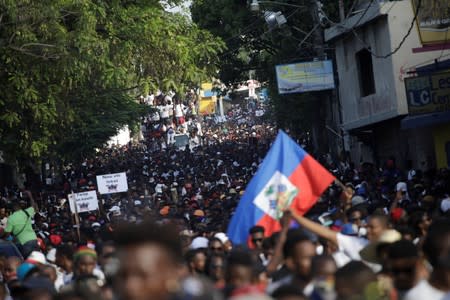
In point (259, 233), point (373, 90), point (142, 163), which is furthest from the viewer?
point (142, 163)

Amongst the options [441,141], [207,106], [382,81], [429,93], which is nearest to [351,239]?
[429,93]

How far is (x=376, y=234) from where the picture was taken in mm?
8641

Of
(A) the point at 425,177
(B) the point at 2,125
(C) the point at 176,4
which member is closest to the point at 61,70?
(B) the point at 2,125

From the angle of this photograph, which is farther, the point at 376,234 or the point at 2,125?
the point at 2,125

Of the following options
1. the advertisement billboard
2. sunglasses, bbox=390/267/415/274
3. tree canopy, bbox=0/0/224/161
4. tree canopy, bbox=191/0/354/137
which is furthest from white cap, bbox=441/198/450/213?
tree canopy, bbox=191/0/354/137

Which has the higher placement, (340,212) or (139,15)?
(139,15)

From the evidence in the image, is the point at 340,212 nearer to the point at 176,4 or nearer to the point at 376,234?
the point at 376,234

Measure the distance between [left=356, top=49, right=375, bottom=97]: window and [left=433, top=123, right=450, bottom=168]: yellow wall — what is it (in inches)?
181

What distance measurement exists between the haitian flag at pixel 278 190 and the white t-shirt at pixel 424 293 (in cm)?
364

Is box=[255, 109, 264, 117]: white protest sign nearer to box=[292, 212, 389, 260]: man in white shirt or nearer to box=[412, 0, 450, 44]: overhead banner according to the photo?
box=[412, 0, 450, 44]: overhead banner

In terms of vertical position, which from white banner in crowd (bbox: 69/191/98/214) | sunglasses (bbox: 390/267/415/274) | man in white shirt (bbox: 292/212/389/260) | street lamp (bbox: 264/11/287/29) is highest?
street lamp (bbox: 264/11/287/29)

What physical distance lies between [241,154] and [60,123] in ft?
87.9

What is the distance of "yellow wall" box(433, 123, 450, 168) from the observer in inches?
1044

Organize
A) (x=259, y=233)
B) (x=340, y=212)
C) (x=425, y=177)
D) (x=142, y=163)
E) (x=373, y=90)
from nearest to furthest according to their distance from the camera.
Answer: (x=259, y=233), (x=340, y=212), (x=425, y=177), (x=373, y=90), (x=142, y=163)
